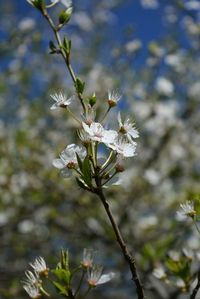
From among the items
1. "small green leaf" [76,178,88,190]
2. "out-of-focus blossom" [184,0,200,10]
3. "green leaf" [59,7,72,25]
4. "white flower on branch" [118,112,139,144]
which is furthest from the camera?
"out-of-focus blossom" [184,0,200,10]

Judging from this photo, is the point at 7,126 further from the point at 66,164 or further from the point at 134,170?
the point at 66,164

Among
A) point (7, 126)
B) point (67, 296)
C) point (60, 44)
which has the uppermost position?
point (7, 126)

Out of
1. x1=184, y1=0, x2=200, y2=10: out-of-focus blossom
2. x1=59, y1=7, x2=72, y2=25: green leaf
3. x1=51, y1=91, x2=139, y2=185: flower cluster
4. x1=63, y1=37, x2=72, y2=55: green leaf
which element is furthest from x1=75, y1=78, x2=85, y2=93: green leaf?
x1=184, y1=0, x2=200, y2=10: out-of-focus blossom

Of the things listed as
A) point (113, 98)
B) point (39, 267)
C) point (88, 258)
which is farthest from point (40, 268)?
point (113, 98)

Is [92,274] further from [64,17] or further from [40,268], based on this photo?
[64,17]

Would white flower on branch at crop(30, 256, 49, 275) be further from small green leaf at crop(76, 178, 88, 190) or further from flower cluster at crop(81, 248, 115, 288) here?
small green leaf at crop(76, 178, 88, 190)

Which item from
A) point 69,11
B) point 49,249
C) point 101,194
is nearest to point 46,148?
point 49,249
